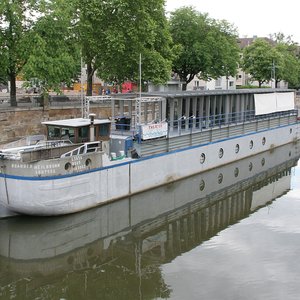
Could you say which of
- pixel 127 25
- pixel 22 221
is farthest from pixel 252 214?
pixel 127 25

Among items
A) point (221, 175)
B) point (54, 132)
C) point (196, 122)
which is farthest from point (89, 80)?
point (54, 132)

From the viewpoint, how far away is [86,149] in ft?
67.9

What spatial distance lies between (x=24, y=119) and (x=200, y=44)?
31.7 meters

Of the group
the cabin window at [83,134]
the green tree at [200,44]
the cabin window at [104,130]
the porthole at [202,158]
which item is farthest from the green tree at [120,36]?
the cabin window at [83,134]

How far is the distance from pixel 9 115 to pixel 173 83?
32.4m

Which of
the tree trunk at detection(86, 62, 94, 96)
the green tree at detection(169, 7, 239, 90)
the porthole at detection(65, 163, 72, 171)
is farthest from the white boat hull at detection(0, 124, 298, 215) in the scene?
the green tree at detection(169, 7, 239, 90)

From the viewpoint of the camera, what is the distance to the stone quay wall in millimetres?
31062

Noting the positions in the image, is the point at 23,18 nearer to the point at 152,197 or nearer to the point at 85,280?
the point at 152,197

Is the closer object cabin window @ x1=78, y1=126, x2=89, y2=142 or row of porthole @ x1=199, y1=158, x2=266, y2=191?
cabin window @ x1=78, y1=126, x2=89, y2=142

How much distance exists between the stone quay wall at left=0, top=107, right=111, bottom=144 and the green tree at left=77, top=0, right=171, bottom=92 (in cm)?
729

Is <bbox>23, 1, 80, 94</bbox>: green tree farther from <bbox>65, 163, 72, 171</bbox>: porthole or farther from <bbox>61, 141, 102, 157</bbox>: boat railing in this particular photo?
<bbox>65, 163, 72, 171</bbox>: porthole

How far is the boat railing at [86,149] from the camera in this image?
20081 mm

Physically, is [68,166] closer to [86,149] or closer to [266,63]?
[86,149]

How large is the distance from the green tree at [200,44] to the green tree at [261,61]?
18.4 meters
